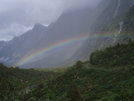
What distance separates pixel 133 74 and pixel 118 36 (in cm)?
17337

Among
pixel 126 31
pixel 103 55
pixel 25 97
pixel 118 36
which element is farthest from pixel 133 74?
pixel 118 36

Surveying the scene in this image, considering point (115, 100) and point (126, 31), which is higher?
point (126, 31)

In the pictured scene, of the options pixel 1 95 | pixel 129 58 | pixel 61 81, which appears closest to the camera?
pixel 1 95

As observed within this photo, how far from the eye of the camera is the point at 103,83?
18.0 metres

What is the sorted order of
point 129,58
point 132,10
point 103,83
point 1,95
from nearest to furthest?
point 103,83 → point 1,95 → point 129,58 → point 132,10

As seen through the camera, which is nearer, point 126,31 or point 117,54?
point 117,54

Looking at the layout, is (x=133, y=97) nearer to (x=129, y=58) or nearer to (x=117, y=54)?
(x=129, y=58)

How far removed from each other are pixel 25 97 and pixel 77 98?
983 centimetres

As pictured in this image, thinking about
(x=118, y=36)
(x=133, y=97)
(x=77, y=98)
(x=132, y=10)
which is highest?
(x=132, y=10)

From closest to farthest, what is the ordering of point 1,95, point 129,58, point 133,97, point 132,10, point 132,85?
point 133,97 < point 132,85 < point 1,95 < point 129,58 < point 132,10

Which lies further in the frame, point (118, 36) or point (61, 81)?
point (118, 36)

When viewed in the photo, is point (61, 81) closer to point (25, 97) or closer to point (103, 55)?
point (25, 97)

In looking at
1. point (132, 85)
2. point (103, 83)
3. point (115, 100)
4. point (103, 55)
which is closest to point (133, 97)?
point (115, 100)

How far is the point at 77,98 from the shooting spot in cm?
1190
